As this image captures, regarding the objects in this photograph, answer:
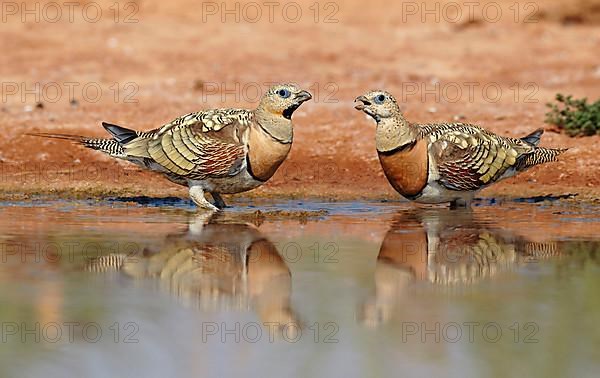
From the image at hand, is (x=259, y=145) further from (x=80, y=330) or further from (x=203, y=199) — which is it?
(x=80, y=330)

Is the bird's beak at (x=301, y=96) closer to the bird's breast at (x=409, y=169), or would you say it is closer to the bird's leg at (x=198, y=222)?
the bird's breast at (x=409, y=169)

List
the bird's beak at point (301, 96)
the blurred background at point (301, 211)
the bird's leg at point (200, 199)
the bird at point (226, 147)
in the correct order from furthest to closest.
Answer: the bird's leg at point (200, 199) < the bird's beak at point (301, 96) < the bird at point (226, 147) < the blurred background at point (301, 211)

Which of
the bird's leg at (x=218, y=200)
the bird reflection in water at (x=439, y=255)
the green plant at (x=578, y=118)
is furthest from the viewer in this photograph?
the green plant at (x=578, y=118)

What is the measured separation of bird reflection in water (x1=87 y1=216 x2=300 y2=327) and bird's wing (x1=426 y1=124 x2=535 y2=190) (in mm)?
1850

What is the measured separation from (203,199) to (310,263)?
272 cm

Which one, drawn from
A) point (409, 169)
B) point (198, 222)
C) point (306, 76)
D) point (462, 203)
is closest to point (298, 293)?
point (198, 222)

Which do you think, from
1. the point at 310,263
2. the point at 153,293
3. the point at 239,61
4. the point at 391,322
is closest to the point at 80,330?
the point at 153,293

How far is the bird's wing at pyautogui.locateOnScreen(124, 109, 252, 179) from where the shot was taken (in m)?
10.7

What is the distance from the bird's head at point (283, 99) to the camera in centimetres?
1072

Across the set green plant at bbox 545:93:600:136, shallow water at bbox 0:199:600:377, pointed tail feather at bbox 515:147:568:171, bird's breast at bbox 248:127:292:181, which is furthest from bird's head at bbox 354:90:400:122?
green plant at bbox 545:93:600:136

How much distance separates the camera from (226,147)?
10656 millimetres

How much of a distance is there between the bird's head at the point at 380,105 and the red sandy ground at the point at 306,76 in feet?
5.20

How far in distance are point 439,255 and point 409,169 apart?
1.96m

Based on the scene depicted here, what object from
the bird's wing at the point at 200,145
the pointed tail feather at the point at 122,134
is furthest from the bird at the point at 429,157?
the pointed tail feather at the point at 122,134
